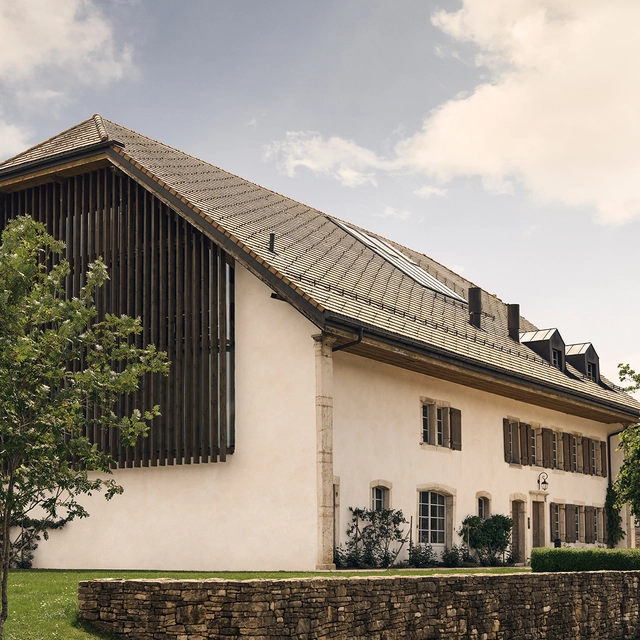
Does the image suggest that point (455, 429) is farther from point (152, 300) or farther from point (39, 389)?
point (39, 389)

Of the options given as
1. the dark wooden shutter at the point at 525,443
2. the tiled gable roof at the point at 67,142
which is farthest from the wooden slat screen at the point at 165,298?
the dark wooden shutter at the point at 525,443

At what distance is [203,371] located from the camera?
925 inches

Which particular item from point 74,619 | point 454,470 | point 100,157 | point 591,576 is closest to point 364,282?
point 454,470

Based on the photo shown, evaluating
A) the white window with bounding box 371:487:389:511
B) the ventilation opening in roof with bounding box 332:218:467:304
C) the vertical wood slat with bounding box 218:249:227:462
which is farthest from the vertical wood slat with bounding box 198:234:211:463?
the ventilation opening in roof with bounding box 332:218:467:304

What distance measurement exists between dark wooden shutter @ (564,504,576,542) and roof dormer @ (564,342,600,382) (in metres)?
5.59

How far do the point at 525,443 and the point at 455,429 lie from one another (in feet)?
15.4

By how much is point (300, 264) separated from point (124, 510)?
6.99 meters

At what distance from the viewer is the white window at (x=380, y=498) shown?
24188mm

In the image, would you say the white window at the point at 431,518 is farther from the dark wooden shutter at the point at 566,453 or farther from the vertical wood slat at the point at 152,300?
the dark wooden shutter at the point at 566,453

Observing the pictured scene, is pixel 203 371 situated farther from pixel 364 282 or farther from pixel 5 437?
pixel 5 437

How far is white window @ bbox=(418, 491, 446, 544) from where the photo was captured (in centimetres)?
2589

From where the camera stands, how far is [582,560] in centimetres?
2305

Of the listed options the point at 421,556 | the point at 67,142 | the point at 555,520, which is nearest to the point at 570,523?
the point at 555,520

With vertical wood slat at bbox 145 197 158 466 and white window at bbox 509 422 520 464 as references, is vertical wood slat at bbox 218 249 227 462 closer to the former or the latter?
vertical wood slat at bbox 145 197 158 466
